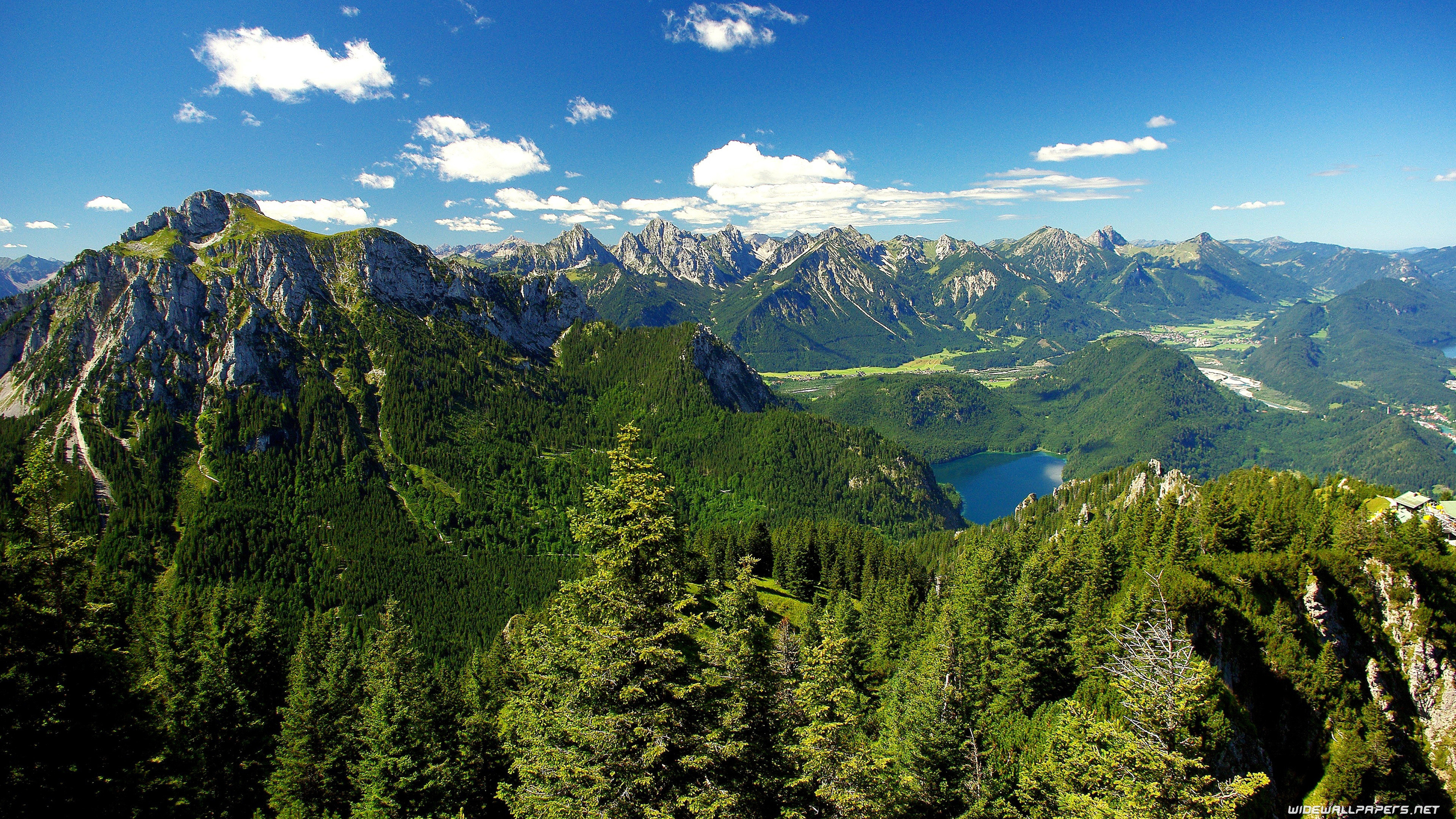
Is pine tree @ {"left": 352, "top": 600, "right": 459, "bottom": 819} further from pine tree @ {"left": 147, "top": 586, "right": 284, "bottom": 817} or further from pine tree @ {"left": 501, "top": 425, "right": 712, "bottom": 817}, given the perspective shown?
pine tree @ {"left": 501, "top": 425, "right": 712, "bottom": 817}

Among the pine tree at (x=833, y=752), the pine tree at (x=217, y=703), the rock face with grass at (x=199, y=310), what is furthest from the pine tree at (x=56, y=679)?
the rock face with grass at (x=199, y=310)

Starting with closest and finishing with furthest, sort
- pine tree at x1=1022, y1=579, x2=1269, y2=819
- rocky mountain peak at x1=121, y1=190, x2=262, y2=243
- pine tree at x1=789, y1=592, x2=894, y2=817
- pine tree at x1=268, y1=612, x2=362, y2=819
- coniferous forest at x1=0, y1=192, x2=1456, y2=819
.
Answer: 1. pine tree at x1=1022, y1=579, x2=1269, y2=819
2. coniferous forest at x1=0, y1=192, x2=1456, y2=819
3. pine tree at x1=789, y1=592, x2=894, y2=817
4. pine tree at x1=268, y1=612, x2=362, y2=819
5. rocky mountain peak at x1=121, y1=190, x2=262, y2=243

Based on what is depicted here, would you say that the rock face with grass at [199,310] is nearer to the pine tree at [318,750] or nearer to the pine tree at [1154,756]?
the pine tree at [318,750]

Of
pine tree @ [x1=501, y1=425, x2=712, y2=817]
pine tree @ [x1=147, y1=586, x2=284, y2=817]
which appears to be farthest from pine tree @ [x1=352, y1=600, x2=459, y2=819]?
pine tree @ [x1=501, y1=425, x2=712, y2=817]

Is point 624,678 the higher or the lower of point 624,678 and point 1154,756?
the higher

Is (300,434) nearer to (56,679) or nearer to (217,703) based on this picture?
(217,703)

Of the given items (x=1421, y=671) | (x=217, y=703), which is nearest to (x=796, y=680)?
(x=1421, y=671)

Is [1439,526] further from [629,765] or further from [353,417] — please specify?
[353,417]
